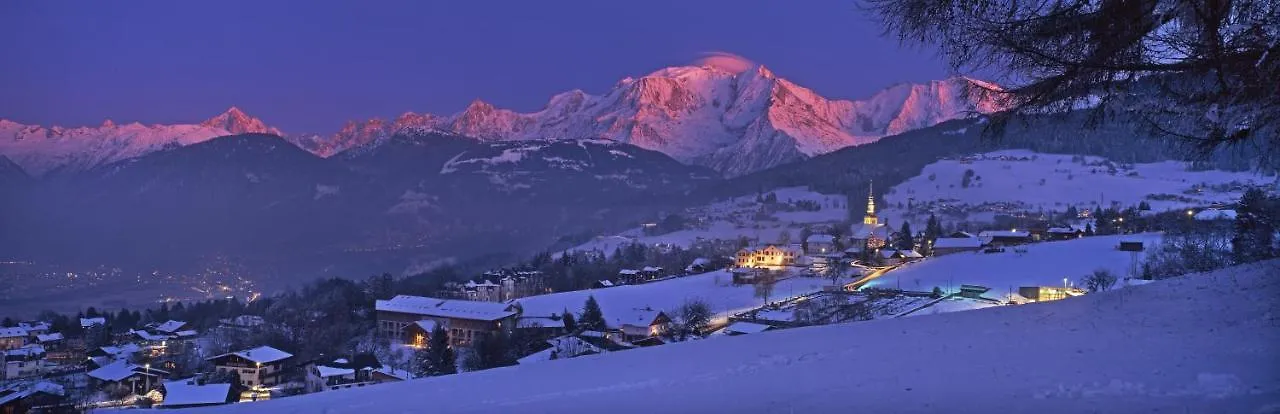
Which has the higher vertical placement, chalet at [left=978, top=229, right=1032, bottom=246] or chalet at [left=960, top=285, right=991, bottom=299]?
chalet at [left=978, top=229, right=1032, bottom=246]

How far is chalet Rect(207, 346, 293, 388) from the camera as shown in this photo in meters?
32.5

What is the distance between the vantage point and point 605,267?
73.2m

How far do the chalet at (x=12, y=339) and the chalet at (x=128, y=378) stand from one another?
17466mm

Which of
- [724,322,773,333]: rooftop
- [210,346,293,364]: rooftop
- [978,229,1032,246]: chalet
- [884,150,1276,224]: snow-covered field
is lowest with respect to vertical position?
[210,346,293,364]: rooftop

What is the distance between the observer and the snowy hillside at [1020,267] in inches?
1570

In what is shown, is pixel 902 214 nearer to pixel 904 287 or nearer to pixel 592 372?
pixel 904 287

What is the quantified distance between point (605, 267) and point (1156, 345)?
2621 inches

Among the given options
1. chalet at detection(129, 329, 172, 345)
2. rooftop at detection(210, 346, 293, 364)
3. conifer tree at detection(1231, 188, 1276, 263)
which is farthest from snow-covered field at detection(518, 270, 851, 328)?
conifer tree at detection(1231, 188, 1276, 263)

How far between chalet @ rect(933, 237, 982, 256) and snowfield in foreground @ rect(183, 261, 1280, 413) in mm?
56482

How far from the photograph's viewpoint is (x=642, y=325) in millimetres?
38906

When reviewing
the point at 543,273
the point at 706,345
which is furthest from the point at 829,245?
the point at 706,345

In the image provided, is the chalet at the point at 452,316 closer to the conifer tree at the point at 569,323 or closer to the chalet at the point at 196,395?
the conifer tree at the point at 569,323

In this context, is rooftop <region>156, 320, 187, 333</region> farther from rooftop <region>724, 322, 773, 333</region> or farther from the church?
the church

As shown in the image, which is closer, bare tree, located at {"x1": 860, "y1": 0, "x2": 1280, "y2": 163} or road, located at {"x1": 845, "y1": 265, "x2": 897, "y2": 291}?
bare tree, located at {"x1": 860, "y1": 0, "x2": 1280, "y2": 163}
